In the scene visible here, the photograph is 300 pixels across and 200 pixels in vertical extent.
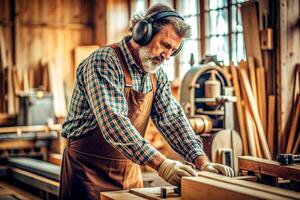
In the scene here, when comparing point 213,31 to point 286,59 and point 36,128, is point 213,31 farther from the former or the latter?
point 36,128

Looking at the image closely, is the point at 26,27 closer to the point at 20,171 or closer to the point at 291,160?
the point at 20,171

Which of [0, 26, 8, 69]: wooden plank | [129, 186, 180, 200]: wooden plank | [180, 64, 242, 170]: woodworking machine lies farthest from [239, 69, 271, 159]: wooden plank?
[0, 26, 8, 69]: wooden plank

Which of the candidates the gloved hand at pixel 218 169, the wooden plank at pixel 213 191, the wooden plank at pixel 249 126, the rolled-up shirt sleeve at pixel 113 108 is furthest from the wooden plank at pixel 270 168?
the wooden plank at pixel 249 126

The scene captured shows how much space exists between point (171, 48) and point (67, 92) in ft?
23.6

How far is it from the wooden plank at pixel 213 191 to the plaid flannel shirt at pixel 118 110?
29 centimetres

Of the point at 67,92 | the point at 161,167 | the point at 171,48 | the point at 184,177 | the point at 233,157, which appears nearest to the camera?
the point at 184,177

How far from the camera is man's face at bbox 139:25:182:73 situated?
295 cm

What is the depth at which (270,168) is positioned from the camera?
266 cm

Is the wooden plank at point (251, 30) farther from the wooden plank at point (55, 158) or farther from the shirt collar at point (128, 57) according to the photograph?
the shirt collar at point (128, 57)

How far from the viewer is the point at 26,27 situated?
33.1ft

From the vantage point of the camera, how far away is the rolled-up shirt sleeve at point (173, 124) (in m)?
3.08

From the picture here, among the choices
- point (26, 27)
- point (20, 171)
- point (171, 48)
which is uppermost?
point (26, 27)

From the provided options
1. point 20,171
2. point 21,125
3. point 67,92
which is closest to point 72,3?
point 67,92

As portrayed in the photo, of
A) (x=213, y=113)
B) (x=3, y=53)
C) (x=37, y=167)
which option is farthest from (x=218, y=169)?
(x=3, y=53)
